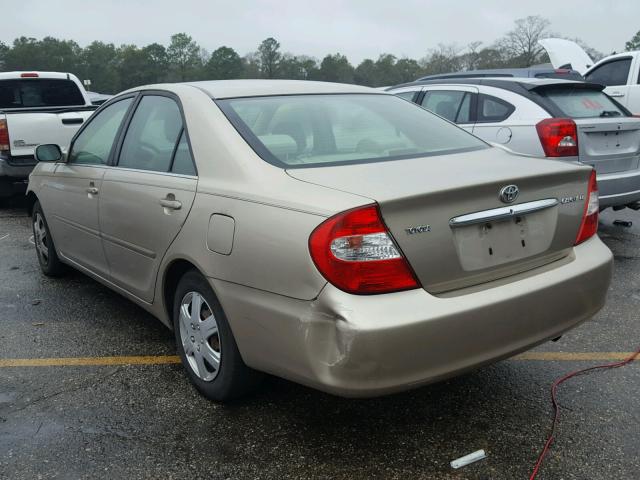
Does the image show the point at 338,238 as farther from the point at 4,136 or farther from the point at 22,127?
the point at 4,136

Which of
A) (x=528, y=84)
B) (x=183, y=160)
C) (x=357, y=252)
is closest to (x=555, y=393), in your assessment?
(x=357, y=252)

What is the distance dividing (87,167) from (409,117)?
7.03ft

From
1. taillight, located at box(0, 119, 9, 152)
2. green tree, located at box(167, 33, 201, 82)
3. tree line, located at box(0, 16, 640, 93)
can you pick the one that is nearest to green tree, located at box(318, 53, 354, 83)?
tree line, located at box(0, 16, 640, 93)

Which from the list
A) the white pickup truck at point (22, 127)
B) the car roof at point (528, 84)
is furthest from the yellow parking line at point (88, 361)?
the white pickup truck at point (22, 127)

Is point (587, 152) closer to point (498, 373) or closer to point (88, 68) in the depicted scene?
point (498, 373)

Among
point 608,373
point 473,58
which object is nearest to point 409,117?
point 608,373

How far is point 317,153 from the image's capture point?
2.90m

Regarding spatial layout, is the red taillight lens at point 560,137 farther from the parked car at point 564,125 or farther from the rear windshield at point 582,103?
the rear windshield at point 582,103

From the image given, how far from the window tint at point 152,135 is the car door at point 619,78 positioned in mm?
8811

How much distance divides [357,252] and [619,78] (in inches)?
412

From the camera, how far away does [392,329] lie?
7.17ft

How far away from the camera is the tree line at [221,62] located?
6594 cm

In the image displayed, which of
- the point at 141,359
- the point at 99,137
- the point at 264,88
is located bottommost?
the point at 141,359

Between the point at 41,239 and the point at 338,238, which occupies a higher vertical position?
the point at 338,238
